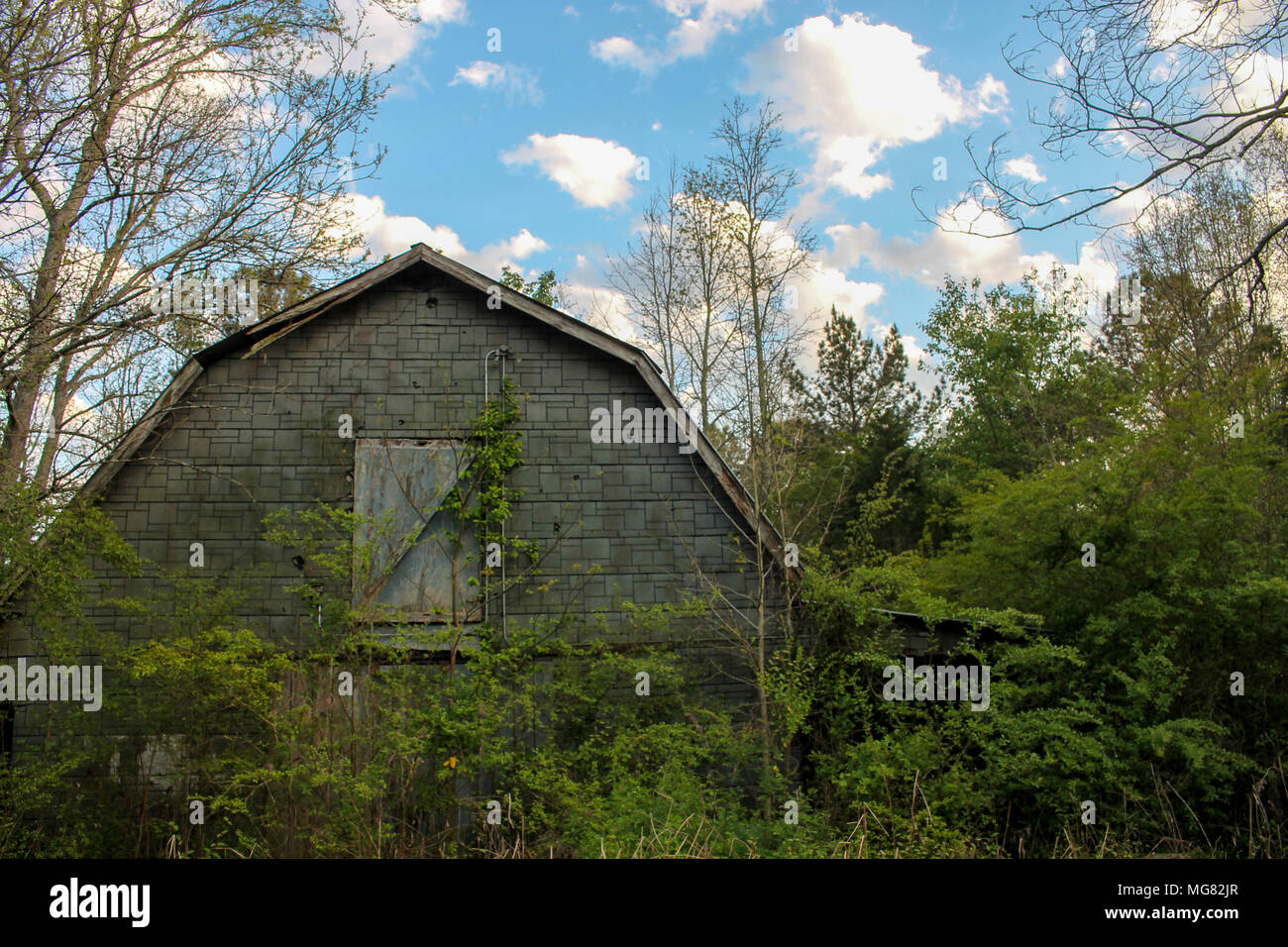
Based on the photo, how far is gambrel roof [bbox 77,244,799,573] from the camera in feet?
37.0

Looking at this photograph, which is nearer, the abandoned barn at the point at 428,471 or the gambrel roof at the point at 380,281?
the gambrel roof at the point at 380,281

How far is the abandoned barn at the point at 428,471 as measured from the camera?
11414 mm

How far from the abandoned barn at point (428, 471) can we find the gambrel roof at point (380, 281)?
3cm

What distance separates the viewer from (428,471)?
1191 centimetres

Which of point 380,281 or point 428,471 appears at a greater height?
point 380,281

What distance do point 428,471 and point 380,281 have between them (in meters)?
2.59

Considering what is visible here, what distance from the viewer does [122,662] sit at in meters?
10.4

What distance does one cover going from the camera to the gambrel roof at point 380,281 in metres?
11.3

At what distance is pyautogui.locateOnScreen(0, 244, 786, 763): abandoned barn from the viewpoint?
11.4 m

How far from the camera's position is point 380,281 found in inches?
477

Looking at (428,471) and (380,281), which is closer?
(428,471)

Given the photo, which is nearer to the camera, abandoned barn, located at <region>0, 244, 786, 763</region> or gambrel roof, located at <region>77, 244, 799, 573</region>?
gambrel roof, located at <region>77, 244, 799, 573</region>

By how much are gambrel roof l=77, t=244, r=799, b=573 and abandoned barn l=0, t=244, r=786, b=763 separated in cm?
3
